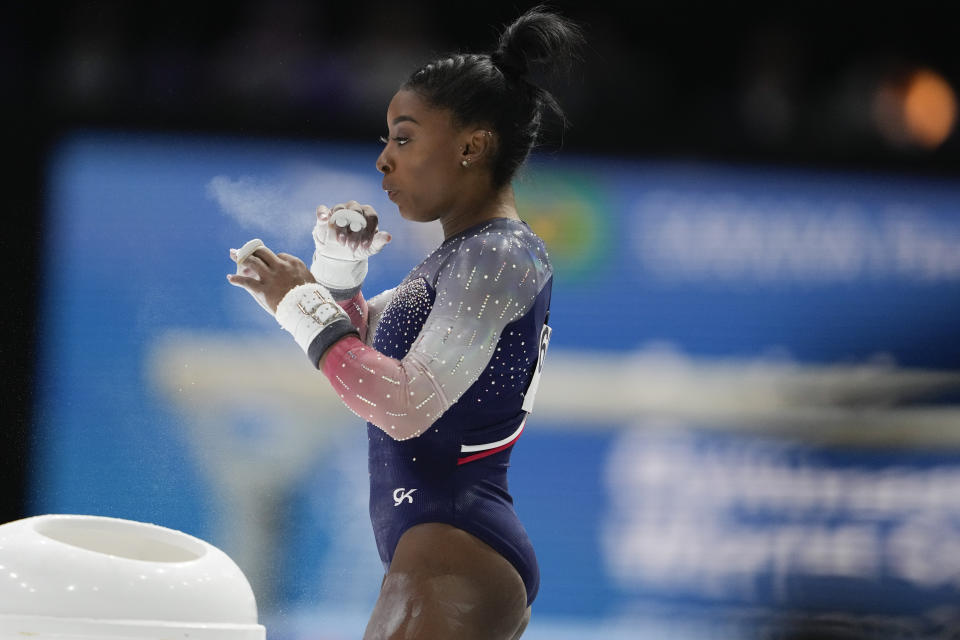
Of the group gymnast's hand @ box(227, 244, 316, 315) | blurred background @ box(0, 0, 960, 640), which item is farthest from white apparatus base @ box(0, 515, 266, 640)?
blurred background @ box(0, 0, 960, 640)

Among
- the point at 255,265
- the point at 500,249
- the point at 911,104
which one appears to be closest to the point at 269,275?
the point at 255,265

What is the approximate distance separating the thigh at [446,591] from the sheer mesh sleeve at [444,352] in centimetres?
19

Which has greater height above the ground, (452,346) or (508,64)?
(508,64)

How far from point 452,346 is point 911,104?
303cm

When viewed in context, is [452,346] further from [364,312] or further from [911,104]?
[911,104]

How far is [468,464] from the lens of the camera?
185cm

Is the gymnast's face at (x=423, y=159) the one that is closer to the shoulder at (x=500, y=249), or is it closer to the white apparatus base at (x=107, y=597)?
the shoulder at (x=500, y=249)

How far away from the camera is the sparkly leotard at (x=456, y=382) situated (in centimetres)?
176

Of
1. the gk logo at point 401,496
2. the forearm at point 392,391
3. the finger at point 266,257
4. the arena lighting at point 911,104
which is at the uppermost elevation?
the arena lighting at point 911,104

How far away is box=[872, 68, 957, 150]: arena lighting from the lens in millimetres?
4113

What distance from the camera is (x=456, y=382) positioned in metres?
1.76

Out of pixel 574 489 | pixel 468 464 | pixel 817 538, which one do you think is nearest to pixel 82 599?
pixel 468 464

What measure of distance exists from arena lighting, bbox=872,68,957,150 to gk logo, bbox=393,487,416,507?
2.97 metres

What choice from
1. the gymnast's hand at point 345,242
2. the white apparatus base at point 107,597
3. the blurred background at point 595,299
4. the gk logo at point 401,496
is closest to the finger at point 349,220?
the gymnast's hand at point 345,242
